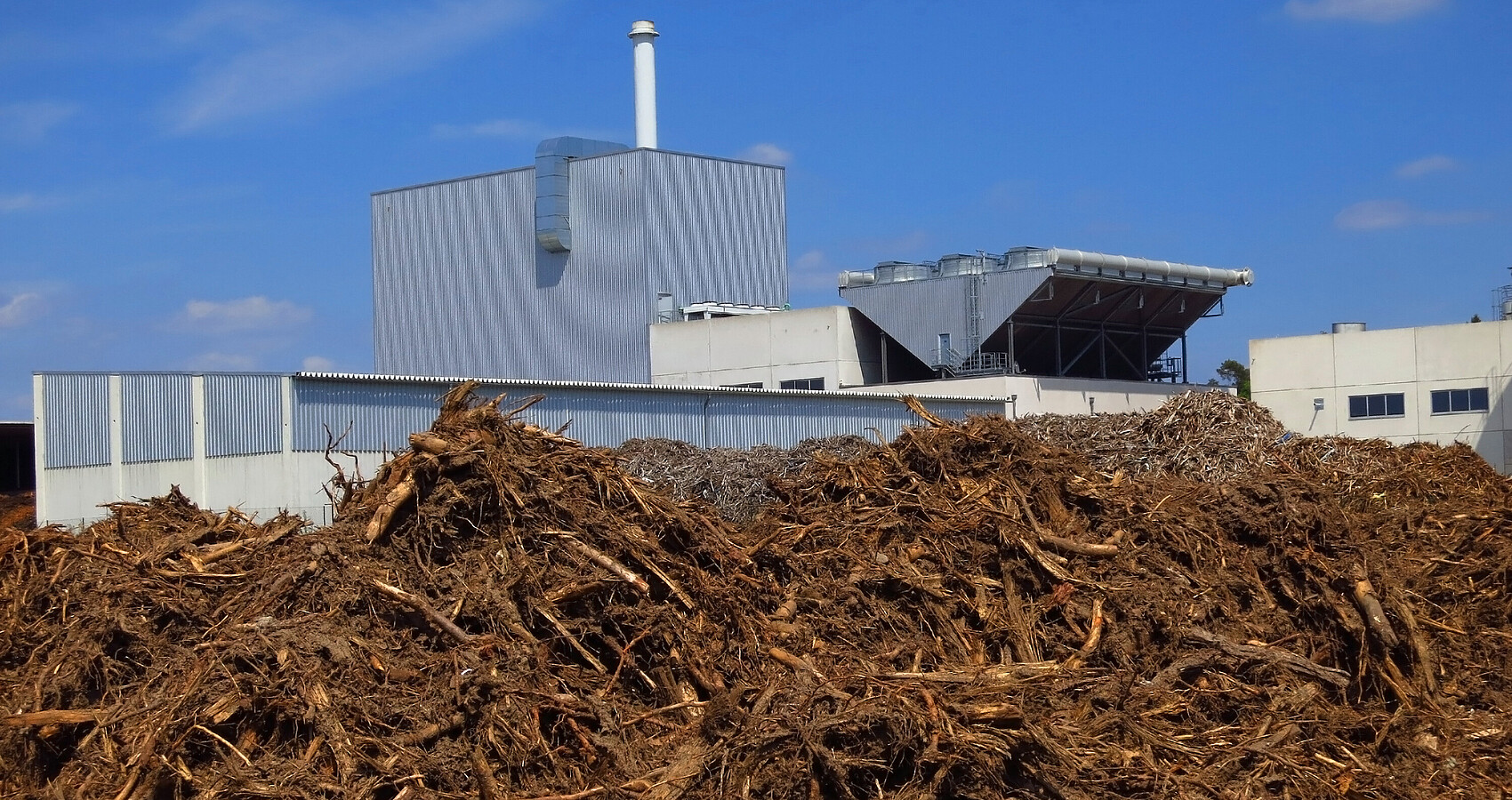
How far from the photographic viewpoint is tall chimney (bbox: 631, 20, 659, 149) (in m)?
54.6

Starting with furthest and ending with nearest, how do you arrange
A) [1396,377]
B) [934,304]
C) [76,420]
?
1. [934,304]
2. [1396,377]
3. [76,420]

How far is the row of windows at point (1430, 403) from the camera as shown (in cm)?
4538

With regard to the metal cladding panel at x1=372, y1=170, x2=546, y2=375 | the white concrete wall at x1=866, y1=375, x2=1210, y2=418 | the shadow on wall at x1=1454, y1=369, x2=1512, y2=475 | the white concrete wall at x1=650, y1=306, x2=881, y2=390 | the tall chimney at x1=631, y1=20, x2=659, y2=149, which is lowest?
the shadow on wall at x1=1454, y1=369, x2=1512, y2=475

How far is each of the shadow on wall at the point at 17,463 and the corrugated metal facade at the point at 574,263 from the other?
16.1 metres

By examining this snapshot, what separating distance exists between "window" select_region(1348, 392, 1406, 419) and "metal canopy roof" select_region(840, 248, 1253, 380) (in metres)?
7.24

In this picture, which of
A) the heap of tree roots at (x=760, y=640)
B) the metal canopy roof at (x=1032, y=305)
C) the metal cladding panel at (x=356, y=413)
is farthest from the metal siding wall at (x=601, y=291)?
the heap of tree roots at (x=760, y=640)

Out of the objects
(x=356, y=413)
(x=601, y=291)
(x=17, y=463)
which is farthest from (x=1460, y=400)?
(x=17, y=463)

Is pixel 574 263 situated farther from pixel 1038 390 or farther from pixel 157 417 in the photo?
pixel 157 417

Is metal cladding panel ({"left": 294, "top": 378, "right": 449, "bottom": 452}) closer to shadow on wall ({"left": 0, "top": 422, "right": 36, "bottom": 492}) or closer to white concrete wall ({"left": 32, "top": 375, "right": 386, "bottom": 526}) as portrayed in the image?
white concrete wall ({"left": 32, "top": 375, "right": 386, "bottom": 526})

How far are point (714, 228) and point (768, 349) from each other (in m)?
6.53

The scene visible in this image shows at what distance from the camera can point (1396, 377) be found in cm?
4688

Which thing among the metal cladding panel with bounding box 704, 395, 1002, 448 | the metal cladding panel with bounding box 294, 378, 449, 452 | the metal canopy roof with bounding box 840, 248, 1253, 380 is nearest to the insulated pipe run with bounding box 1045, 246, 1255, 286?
the metal canopy roof with bounding box 840, 248, 1253, 380

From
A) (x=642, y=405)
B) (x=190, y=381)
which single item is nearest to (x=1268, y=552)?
(x=642, y=405)

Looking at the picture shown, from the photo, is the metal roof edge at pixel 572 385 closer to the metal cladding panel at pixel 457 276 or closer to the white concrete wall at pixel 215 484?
the white concrete wall at pixel 215 484
